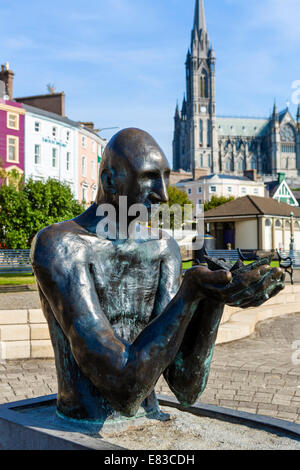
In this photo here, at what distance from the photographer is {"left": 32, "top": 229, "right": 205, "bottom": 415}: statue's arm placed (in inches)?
84.5

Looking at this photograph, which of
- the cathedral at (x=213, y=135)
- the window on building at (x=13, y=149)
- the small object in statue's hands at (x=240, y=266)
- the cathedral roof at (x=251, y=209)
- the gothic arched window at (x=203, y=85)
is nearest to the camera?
the small object in statue's hands at (x=240, y=266)

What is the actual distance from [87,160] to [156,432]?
42.9m

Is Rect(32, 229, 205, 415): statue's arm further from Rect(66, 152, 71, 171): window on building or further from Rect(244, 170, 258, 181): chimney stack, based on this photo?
Rect(244, 170, 258, 181): chimney stack

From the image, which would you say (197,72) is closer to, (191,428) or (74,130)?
(74,130)

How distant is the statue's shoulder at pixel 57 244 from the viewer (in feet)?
7.82

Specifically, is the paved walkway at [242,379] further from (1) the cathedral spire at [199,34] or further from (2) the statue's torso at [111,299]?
(1) the cathedral spire at [199,34]

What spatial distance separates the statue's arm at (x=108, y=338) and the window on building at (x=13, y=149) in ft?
118

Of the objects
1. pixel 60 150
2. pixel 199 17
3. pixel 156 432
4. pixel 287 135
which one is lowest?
pixel 156 432

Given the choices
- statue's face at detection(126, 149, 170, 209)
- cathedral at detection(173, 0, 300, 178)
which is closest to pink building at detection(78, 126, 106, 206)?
statue's face at detection(126, 149, 170, 209)

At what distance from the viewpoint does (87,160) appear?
44.3 meters

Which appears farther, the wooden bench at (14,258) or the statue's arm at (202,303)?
the wooden bench at (14,258)

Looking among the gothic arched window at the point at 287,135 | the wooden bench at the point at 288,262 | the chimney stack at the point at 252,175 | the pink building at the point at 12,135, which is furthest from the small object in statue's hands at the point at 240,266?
A: the gothic arched window at the point at 287,135

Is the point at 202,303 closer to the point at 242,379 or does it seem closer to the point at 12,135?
the point at 242,379

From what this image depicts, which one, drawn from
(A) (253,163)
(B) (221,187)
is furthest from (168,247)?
(A) (253,163)
